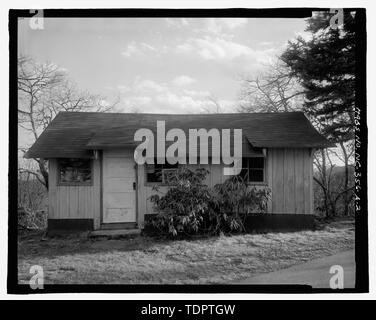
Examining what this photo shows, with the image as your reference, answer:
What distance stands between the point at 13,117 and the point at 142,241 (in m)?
3.14

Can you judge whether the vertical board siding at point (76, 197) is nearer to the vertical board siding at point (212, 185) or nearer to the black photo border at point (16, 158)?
the vertical board siding at point (212, 185)

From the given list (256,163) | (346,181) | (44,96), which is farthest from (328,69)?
(44,96)

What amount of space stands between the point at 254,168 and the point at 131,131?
2954mm

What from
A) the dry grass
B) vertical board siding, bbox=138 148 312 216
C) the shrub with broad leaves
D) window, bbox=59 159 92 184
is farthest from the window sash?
window, bbox=59 159 92 184

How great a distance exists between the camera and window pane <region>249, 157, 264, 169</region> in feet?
19.2

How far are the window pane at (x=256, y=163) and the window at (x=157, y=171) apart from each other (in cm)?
176

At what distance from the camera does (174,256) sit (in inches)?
173

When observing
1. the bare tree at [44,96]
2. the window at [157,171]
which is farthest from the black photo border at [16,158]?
the window at [157,171]

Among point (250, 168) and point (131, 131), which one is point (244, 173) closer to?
point (250, 168)

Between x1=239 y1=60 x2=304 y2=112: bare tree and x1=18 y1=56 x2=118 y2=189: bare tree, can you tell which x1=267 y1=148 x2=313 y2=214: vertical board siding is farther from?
x1=18 y1=56 x2=118 y2=189: bare tree

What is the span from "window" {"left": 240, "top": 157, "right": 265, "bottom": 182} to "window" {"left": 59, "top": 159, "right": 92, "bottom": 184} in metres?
3.59

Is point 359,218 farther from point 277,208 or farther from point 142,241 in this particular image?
point 142,241

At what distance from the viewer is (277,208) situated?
18.5ft

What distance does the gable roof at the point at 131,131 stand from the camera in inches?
208
